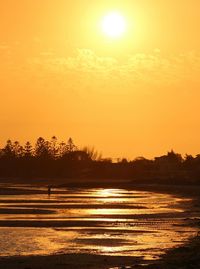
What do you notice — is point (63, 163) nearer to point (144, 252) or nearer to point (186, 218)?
point (186, 218)

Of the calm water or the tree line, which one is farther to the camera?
the tree line

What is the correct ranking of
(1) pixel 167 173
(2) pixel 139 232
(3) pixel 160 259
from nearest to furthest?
(3) pixel 160 259 < (2) pixel 139 232 < (1) pixel 167 173

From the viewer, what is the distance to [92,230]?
36.8 m

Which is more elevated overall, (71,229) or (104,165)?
(104,165)

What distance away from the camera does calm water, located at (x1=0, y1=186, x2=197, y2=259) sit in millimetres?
28642

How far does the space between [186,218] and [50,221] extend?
8822 millimetres

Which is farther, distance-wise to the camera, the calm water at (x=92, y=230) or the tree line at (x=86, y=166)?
the tree line at (x=86, y=166)

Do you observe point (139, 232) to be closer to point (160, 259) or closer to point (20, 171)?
point (160, 259)

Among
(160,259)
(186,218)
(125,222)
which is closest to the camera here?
(160,259)

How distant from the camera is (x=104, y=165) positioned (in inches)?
7087

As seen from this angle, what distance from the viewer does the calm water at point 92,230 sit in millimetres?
28642

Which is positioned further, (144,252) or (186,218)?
(186,218)

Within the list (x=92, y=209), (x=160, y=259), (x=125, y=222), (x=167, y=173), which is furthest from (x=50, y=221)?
(x=167, y=173)

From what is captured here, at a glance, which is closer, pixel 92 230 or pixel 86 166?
pixel 92 230
